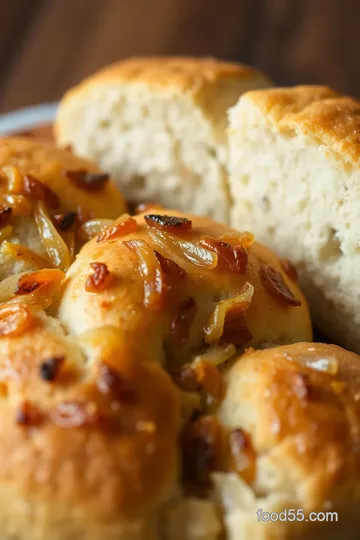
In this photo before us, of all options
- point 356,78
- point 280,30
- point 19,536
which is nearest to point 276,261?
point 19,536

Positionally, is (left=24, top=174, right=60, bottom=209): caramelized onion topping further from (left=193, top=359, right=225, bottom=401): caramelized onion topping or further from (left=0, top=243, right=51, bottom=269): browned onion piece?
(left=193, top=359, right=225, bottom=401): caramelized onion topping

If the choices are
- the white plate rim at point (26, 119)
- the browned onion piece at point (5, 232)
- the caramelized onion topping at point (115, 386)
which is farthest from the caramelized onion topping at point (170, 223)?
the white plate rim at point (26, 119)

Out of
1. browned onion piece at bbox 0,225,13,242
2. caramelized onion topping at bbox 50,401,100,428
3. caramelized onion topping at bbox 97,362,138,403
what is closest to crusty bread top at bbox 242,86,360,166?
browned onion piece at bbox 0,225,13,242

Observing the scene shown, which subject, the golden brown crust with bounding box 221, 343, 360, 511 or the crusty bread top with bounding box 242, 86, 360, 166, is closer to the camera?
the golden brown crust with bounding box 221, 343, 360, 511

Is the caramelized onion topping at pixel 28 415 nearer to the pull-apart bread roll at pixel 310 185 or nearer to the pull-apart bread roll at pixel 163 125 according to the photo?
the pull-apart bread roll at pixel 310 185

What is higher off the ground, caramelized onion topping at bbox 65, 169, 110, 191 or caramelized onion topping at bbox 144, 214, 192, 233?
caramelized onion topping at bbox 144, 214, 192, 233

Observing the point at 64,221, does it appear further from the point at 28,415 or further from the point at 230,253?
the point at 28,415

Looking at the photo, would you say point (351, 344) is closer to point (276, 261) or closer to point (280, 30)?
point (276, 261)

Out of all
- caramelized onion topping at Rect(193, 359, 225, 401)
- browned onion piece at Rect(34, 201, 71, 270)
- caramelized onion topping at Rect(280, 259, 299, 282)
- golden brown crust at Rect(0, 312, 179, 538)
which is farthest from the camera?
caramelized onion topping at Rect(280, 259, 299, 282)
